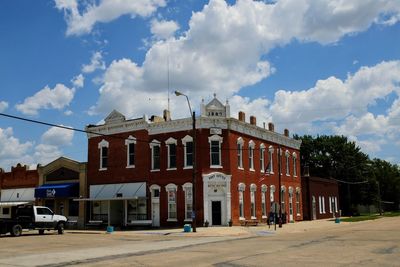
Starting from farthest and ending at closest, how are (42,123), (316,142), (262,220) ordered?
(316,142), (262,220), (42,123)

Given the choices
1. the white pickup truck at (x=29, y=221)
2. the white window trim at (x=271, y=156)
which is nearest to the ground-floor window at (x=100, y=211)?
the white pickup truck at (x=29, y=221)

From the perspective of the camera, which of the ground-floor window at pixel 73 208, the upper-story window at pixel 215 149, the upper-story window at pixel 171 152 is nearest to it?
the upper-story window at pixel 215 149

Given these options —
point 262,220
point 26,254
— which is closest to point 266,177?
point 262,220

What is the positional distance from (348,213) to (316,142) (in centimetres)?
1374

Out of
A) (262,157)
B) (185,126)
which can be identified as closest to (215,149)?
(185,126)

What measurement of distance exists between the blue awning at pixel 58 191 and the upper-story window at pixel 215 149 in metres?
15.1

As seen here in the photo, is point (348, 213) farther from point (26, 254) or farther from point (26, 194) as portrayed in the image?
point (26, 254)

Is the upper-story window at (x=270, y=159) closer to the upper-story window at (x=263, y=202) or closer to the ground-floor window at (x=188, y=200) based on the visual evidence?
the upper-story window at (x=263, y=202)

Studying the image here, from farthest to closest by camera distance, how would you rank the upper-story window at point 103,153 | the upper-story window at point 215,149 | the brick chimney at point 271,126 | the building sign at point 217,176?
the brick chimney at point 271,126
the upper-story window at point 103,153
the upper-story window at point 215,149
the building sign at point 217,176

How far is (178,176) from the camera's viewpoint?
4122 centimetres

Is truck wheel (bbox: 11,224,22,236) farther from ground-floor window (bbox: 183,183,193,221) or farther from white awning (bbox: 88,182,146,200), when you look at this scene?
ground-floor window (bbox: 183,183,193,221)

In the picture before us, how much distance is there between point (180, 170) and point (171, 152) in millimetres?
1953

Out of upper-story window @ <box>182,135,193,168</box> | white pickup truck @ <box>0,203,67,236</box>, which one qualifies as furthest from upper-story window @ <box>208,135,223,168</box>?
white pickup truck @ <box>0,203,67,236</box>

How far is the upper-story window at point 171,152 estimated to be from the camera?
41875 millimetres
